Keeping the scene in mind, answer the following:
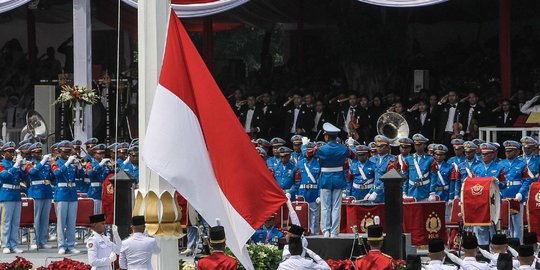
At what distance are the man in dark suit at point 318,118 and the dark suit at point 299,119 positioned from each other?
0.09m

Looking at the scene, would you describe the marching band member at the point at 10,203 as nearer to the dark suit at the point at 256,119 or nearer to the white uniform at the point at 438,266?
the dark suit at the point at 256,119

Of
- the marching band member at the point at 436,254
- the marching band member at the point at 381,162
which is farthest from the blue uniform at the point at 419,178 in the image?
the marching band member at the point at 436,254

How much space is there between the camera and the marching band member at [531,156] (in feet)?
66.2

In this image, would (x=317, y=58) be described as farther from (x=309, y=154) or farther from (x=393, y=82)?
(x=309, y=154)

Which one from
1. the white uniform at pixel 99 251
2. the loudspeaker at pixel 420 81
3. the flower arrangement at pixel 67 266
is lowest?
the flower arrangement at pixel 67 266

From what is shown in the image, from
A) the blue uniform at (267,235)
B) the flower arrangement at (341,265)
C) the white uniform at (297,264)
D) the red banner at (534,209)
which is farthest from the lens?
the red banner at (534,209)

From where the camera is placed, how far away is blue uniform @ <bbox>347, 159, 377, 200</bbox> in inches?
818

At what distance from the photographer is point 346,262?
15188 mm

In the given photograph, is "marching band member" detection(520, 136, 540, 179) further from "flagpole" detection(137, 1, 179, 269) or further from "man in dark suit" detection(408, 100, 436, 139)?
"flagpole" detection(137, 1, 179, 269)

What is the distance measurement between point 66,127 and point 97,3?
161 inches

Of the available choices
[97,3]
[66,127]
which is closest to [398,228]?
[66,127]

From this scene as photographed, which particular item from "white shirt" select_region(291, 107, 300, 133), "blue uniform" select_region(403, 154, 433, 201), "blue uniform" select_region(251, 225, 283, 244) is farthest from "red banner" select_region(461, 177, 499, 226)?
"white shirt" select_region(291, 107, 300, 133)

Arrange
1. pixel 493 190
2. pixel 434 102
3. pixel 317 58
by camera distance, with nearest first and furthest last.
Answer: pixel 493 190, pixel 434 102, pixel 317 58

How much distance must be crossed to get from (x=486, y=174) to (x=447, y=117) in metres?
4.56
